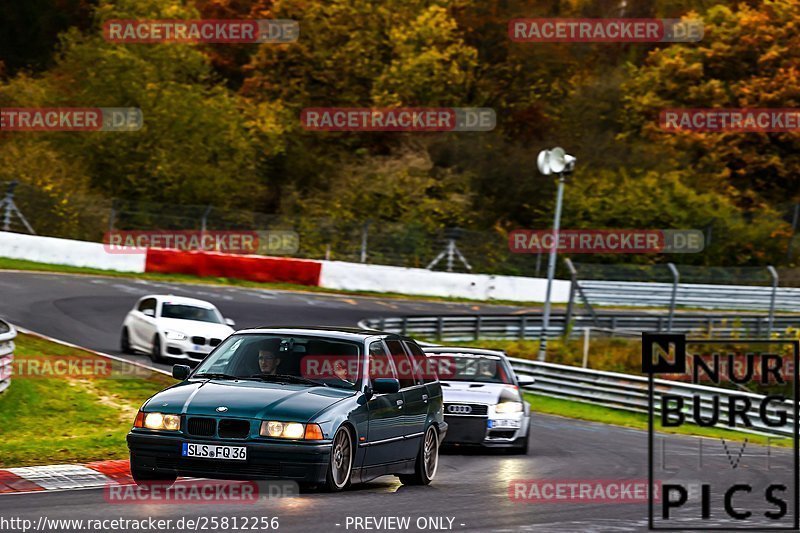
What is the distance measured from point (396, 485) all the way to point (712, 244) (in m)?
38.9

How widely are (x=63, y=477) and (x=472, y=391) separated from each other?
678 centimetres

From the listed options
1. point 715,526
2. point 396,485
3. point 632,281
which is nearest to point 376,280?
point 632,281

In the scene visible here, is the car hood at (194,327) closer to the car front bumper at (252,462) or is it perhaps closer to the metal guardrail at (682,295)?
the metal guardrail at (682,295)

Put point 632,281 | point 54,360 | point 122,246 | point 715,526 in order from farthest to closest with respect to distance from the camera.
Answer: point 122,246 → point 632,281 → point 54,360 → point 715,526

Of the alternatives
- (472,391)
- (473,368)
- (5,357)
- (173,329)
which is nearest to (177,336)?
(173,329)

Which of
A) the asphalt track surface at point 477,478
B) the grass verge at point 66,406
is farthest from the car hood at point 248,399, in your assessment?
the grass verge at point 66,406

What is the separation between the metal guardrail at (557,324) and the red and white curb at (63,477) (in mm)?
19993

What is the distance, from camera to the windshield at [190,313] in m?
24.0

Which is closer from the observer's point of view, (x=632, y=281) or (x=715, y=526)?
(x=715, y=526)

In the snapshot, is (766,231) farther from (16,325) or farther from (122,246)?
(16,325)

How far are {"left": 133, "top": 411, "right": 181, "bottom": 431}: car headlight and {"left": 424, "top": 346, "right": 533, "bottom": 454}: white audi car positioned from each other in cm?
663

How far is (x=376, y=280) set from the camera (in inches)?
1641

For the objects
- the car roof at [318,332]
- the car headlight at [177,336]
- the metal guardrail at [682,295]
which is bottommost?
the car headlight at [177,336]

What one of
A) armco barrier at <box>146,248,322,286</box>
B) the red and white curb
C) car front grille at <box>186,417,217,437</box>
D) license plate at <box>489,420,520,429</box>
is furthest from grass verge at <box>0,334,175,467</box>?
armco barrier at <box>146,248,322,286</box>
